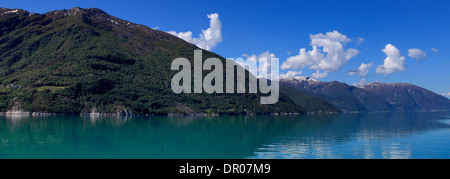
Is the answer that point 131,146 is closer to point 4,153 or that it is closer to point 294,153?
point 4,153

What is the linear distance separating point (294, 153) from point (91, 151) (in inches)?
1026

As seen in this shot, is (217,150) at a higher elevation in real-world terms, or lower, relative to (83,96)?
lower

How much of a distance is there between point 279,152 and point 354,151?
10737mm
